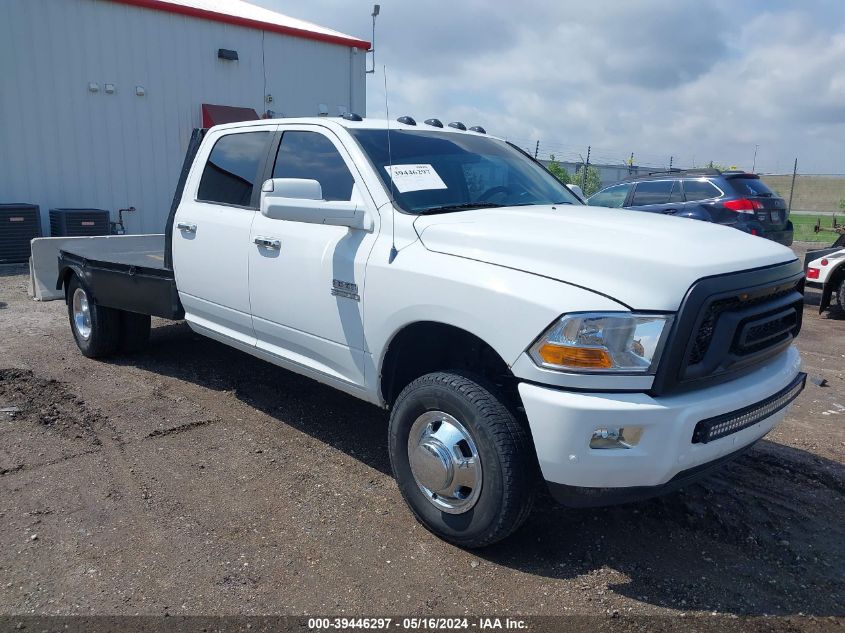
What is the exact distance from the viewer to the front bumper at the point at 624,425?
2.52m

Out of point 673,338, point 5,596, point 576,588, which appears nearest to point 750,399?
point 673,338

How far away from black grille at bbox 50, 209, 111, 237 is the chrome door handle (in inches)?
393

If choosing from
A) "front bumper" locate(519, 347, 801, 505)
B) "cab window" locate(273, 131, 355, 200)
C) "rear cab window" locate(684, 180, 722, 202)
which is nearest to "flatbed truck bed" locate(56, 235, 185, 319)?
"cab window" locate(273, 131, 355, 200)

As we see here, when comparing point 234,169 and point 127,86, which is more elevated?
point 127,86

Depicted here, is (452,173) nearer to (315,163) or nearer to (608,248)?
(315,163)

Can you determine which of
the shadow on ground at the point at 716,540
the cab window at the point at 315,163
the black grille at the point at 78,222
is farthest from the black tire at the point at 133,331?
the black grille at the point at 78,222

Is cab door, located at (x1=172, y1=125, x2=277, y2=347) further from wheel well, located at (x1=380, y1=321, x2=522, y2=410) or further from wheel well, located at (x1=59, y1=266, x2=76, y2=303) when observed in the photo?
wheel well, located at (x1=59, y1=266, x2=76, y2=303)

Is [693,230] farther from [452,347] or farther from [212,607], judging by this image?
[212,607]

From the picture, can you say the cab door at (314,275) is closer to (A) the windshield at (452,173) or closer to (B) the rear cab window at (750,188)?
(A) the windshield at (452,173)

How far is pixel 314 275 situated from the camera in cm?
374

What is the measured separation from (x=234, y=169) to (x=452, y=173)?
166 centimetres

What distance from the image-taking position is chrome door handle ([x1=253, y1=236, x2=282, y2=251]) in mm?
3984

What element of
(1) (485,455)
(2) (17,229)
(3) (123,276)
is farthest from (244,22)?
(1) (485,455)

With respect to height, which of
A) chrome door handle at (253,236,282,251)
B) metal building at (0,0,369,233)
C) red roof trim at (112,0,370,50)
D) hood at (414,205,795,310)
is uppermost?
red roof trim at (112,0,370,50)
